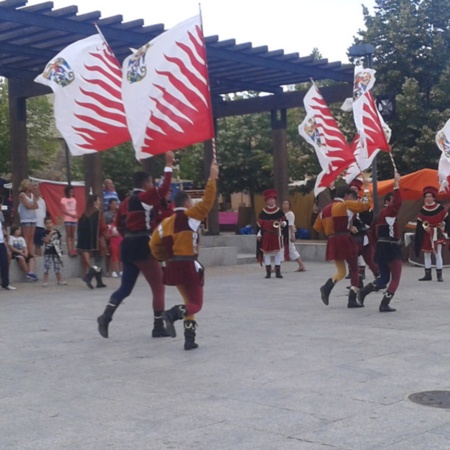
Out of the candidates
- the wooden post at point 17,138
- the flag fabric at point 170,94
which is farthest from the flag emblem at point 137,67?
the wooden post at point 17,138

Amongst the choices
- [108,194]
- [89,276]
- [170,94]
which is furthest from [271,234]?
[170,94]

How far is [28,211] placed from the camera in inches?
685

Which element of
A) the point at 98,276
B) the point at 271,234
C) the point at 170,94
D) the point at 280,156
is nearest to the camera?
the point at 170,94

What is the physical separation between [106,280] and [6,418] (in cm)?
1102

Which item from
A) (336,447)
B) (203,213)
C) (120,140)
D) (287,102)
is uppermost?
(287,102)

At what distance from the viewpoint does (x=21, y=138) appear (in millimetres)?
20797

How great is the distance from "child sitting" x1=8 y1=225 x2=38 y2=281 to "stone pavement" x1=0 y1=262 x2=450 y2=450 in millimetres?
3614

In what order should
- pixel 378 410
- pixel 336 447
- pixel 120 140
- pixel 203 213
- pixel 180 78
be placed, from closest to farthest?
pixel 336 447, pixel 378 410, pixel 203 213, pixel 180 78, pixel 120 140

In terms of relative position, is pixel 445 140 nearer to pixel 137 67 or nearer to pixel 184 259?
pixel 137 67

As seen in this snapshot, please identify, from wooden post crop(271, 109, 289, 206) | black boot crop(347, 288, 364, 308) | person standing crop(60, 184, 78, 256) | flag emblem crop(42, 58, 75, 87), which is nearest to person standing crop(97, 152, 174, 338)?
flag emblem crop(42, 58, 75, 87)

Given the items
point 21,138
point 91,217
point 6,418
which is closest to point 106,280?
point 91,217

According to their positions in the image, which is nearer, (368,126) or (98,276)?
(368,126)

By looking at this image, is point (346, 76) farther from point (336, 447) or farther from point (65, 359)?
point (336, 447)

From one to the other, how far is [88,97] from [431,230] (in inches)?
321
